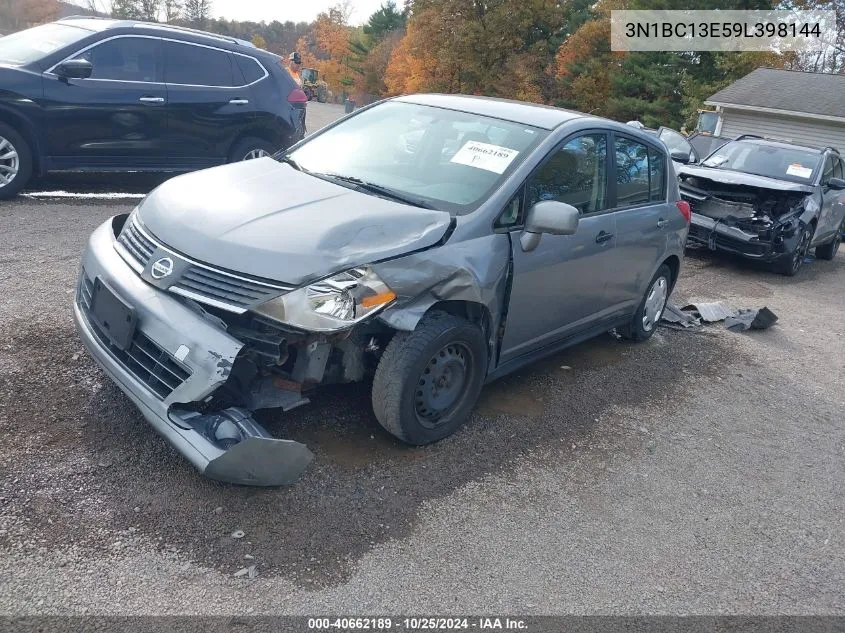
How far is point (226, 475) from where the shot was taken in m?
Answer: 2.97

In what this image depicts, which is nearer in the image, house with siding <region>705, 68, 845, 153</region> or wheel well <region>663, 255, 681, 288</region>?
wheel well <region>663, 255, 681, 288</region>

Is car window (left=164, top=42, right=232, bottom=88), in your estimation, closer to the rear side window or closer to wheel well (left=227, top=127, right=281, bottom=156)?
the rear side window

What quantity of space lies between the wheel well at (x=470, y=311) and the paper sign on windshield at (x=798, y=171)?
827 centimetres

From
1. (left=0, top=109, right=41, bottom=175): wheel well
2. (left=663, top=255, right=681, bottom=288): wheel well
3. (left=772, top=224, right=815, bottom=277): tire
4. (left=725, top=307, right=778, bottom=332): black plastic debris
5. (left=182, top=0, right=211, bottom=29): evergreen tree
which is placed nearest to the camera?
(left=663, top=255, right=681, bottom=288): wheel well

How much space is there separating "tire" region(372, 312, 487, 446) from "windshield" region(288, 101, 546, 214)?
70 cm

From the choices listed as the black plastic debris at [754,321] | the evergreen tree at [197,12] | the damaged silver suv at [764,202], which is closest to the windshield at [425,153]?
the black plastic debris at [754,321]

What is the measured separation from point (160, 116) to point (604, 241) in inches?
218

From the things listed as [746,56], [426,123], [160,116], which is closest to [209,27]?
[746,56]

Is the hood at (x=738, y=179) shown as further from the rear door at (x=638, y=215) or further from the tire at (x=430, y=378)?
the tire at (x=430, y=378)

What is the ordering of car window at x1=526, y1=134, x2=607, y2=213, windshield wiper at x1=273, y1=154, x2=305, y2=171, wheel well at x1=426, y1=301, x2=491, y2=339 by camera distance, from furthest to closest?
windshield wiper at x1=273, y1=154, x2=305, y2=171 < car window at x1=526, y1=134, x2=607, y2=213 < wheel well at x1=426, y1=301, x2=491, y2=339

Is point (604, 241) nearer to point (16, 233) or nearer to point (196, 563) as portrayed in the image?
point (196, 563)

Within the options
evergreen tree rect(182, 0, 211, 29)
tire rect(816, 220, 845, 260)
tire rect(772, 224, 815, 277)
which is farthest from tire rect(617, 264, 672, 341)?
evergreen tree rect(182, 0, 211, 29)

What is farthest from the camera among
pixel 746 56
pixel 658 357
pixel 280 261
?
pixel 746 56

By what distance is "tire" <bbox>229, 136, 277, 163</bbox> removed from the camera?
8.73m
